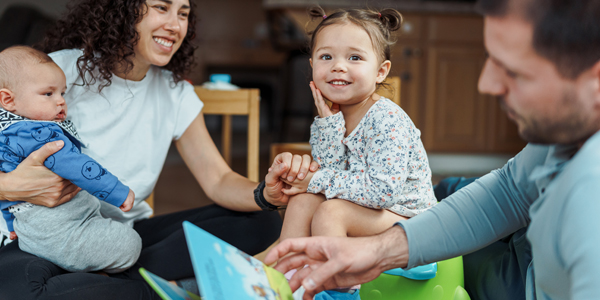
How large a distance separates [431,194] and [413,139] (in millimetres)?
141

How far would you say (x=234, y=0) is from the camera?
6.25 metres

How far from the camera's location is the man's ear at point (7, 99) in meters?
0.97

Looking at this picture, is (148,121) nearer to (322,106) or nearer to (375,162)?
(322,106)

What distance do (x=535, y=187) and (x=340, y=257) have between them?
34 cm

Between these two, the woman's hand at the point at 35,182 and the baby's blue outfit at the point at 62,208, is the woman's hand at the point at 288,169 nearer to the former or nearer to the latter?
the baby's blue outfit at the point at 62,208

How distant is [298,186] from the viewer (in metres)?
1.04

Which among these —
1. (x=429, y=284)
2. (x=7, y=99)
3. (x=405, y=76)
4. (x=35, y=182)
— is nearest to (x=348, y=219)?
(x=429, y=284)

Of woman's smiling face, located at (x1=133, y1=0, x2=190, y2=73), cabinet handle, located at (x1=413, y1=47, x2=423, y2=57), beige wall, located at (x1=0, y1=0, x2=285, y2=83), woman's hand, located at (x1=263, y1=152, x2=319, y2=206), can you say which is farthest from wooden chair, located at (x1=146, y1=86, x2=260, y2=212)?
beige wall, located at (x1=0, y1=0, x2=285, y2=83)

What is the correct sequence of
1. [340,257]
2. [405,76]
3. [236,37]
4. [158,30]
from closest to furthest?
[340,257]
[158,30]
[405,76]
[236,37]

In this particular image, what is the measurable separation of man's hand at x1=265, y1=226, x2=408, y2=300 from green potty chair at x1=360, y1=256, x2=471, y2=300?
199 mm

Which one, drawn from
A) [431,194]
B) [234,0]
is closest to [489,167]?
[431,194]

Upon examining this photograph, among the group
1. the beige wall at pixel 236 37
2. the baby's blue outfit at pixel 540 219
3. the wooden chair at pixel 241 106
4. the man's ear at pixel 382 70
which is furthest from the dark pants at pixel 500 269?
the beige wall at pixel 236 37

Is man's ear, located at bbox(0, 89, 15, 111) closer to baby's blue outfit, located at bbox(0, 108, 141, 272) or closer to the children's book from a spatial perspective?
baby's blue outfit, located at bbox(0, 108, 141, 272)

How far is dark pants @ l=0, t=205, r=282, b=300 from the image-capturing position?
3.02 feet
